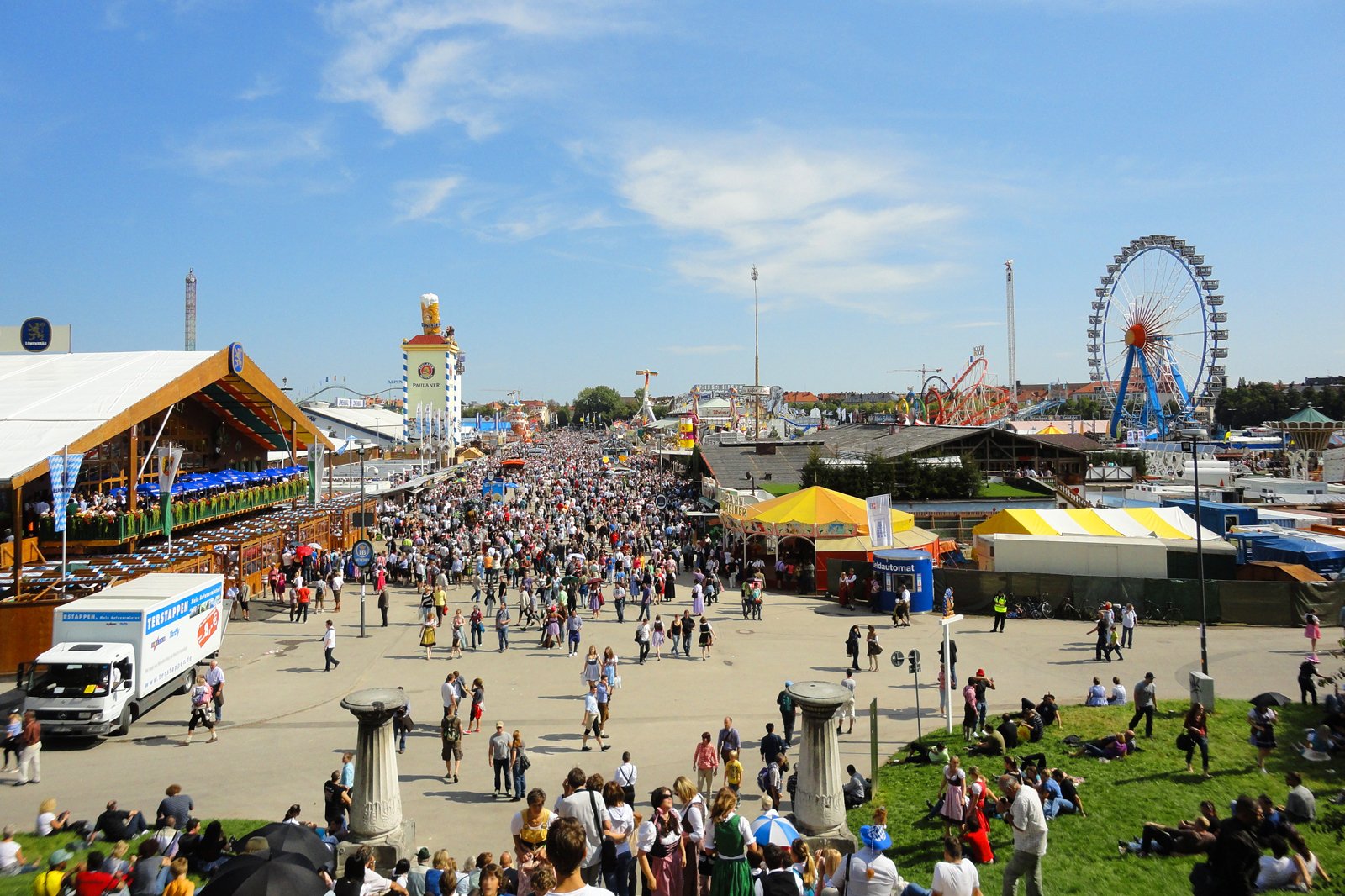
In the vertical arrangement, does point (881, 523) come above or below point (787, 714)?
above

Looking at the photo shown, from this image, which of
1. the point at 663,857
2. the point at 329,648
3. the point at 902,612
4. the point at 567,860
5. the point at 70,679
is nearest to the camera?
the point at 567,860

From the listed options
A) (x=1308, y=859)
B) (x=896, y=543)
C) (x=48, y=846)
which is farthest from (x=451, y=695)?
(x=896, y=543)

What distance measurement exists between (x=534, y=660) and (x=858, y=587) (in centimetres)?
1062

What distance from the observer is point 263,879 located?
5.72 meters

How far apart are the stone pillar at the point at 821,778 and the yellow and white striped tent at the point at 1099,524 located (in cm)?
1950

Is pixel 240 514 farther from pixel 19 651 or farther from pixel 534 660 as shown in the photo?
pixel 534 660

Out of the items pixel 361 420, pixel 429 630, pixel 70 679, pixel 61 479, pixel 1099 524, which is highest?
pixel 361 420

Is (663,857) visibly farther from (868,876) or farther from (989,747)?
(989,747)

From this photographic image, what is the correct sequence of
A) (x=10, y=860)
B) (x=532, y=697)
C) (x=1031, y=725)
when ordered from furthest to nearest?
(x=532, y=697) < (x=1031, y=725) < (x=10, y=860)

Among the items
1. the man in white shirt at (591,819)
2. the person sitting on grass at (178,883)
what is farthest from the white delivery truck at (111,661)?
the man in white shirt at (591,819)

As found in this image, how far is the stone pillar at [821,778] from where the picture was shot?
346 inches

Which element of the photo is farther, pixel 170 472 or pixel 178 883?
pixel 170 472

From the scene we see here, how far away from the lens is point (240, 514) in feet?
99.8

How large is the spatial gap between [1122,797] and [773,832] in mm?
5853
